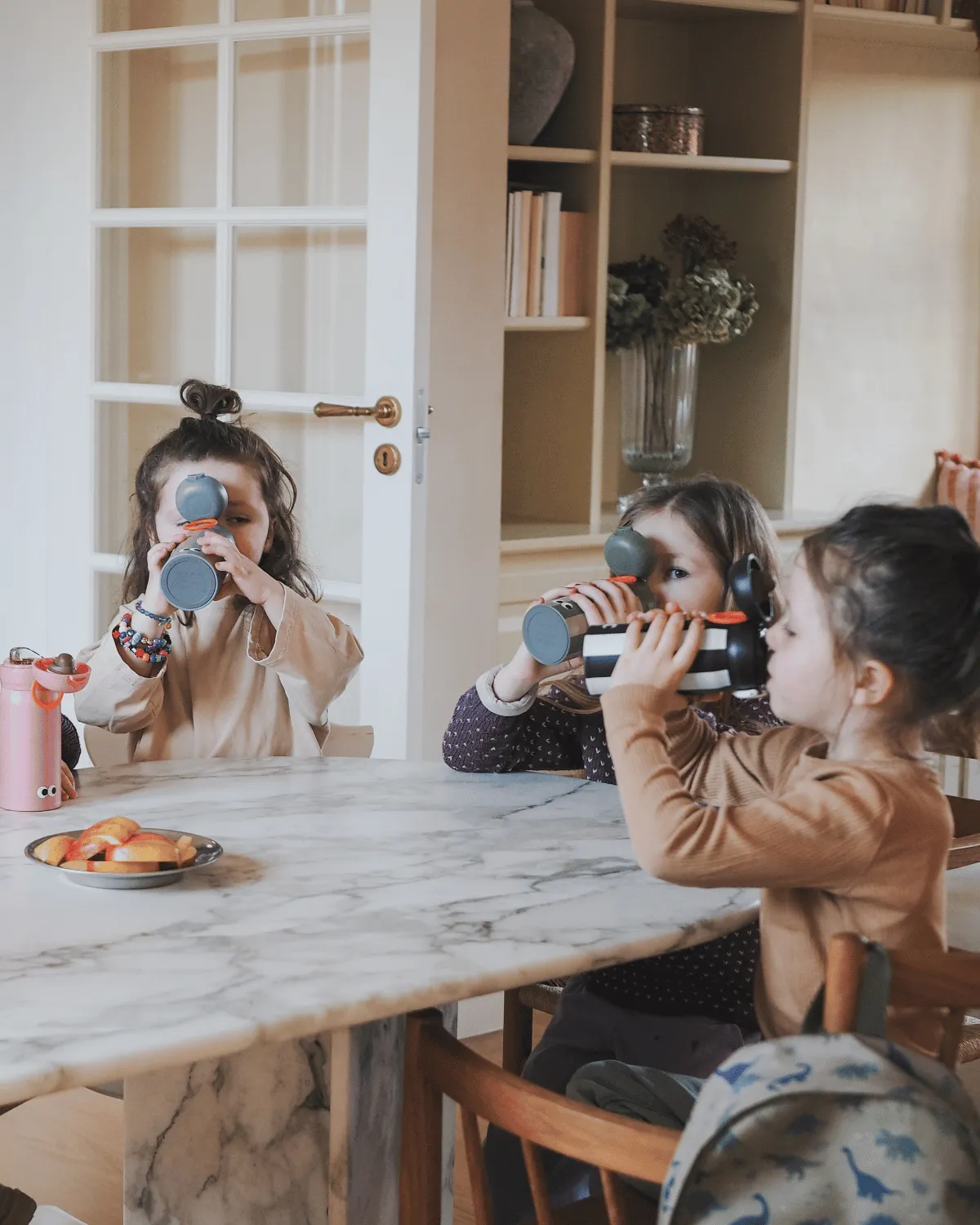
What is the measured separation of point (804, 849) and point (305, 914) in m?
0.41

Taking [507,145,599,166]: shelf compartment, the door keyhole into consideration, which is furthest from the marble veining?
[507,145,599,166]: shelf compartment

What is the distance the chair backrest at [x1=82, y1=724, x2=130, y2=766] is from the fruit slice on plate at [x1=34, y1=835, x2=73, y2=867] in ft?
2.52

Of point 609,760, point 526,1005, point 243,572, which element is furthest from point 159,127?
point 526,1005

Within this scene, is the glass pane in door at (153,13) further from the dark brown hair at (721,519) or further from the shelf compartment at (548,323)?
the dark brown hair at (721,519)

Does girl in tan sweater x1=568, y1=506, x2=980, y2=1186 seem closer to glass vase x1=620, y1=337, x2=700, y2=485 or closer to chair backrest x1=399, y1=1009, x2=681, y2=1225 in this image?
chair backrest x1=399, y1=1009, x2=681, y2=1225

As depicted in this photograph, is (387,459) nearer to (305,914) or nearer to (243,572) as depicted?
(243,572)

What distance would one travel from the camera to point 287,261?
2.70 meters

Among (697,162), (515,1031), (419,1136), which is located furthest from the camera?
(697,162)

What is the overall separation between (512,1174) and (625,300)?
219 centimetres

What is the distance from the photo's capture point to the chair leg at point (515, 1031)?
1.99 meters

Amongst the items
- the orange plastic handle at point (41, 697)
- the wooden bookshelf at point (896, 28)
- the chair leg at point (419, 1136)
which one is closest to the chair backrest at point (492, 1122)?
the chair leg at point (419, 1136)

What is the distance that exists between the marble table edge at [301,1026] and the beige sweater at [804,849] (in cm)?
7

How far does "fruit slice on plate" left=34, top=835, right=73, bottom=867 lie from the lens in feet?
4.47

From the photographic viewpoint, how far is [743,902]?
4.55 ft
